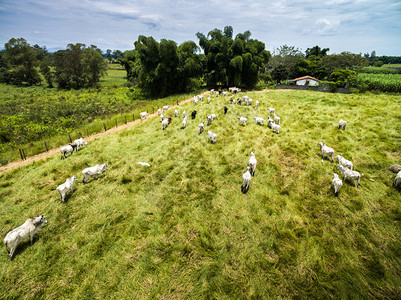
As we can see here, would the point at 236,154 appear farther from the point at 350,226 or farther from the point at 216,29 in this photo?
the point at 216,29

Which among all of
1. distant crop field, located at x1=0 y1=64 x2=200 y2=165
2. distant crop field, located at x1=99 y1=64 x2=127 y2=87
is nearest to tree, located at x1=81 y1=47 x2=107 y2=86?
distant crop field, located at x1=99 y1=64 x2=127 y2=87

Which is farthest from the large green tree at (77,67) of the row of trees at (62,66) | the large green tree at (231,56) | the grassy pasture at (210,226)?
the grassy pasture at (210,226)

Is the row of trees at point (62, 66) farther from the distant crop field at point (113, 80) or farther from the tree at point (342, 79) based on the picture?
the tree at point (342, 79)

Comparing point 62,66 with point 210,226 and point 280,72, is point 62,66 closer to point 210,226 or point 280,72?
point 280,72

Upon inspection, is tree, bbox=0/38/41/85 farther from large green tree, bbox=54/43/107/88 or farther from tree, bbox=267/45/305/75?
tree, bbox=267/45/305/75

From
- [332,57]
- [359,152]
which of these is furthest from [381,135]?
[332,57]

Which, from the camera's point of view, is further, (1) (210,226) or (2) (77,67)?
(2) (77,67)

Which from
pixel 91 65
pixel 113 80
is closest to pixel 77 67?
pixel 91 65
